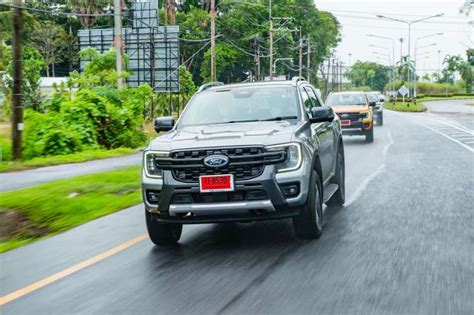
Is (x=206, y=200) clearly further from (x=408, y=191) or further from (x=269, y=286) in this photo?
(x=408, y=191)

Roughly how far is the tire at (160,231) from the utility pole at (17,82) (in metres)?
11.9

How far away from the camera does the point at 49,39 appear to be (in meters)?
71.8

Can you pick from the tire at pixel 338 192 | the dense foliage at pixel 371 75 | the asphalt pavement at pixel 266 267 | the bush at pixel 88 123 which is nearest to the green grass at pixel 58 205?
the asphalt pavement at pixel 266 267

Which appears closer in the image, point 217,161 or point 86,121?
point 217,161

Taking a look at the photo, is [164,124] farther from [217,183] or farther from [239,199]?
[239,199]

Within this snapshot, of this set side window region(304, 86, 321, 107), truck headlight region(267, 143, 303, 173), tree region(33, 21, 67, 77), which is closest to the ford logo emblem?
truck headlight region(267, 143, 303, 173)

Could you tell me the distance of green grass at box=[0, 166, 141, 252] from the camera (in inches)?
337

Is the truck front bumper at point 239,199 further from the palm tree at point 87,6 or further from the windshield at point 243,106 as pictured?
the palm tree at point 87,6

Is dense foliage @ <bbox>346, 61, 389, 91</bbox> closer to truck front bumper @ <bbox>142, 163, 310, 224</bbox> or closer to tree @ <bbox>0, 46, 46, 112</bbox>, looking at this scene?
tree @ <bbox>0, 46, 46, 112</bbox>

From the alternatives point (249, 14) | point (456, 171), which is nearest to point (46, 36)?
point (249, 14)

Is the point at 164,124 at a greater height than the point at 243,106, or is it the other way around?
the point at 243,106

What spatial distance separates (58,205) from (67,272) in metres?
3.79

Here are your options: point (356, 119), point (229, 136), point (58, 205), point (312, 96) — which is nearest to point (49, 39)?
point (356, 119)

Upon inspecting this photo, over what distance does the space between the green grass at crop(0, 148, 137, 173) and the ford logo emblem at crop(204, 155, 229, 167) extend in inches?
454
